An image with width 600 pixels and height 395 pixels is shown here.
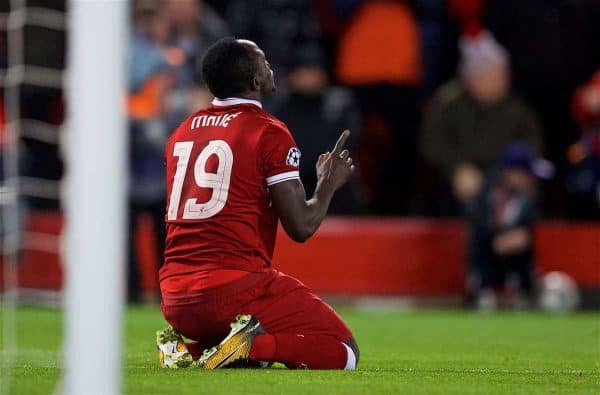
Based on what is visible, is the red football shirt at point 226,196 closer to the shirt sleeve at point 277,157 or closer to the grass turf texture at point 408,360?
the shirt sleeve at point 277,157

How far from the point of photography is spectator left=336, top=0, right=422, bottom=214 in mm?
14438

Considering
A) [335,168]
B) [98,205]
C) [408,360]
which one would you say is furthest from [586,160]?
[98,205]

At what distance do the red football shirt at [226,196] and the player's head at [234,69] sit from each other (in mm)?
126

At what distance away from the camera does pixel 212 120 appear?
6.71 metres

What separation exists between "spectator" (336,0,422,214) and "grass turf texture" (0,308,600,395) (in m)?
2.39

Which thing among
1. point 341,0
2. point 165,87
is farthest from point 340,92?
point 165,87

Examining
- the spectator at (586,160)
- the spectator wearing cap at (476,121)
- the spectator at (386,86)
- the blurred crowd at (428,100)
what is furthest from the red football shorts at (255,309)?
the spectator at (386,86)

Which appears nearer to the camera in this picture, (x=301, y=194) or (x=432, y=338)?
(x=301, y=194)

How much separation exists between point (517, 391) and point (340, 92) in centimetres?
855

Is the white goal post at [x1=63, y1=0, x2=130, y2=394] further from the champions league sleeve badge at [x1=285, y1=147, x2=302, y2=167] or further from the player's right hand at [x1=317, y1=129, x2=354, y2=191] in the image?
the player's right hand at [x1=317, y1=129, x2=354, y2=191]

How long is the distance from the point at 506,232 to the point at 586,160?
114 cm

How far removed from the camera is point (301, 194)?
6.54 meters

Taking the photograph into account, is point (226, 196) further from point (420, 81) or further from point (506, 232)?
point (420, 81)

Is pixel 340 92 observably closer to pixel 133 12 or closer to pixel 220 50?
pixel 133 12
